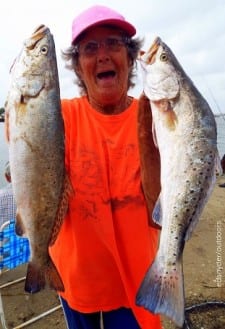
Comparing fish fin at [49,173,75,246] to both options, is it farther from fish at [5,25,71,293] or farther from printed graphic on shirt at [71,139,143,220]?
printed graphic on shirt at [71,139,143,220]

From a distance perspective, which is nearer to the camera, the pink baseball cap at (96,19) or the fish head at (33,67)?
the fish head at (33,67)

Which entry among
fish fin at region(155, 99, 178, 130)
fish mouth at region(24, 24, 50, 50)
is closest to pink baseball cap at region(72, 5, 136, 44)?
fish mouth at region(24, 24, 50, 50)

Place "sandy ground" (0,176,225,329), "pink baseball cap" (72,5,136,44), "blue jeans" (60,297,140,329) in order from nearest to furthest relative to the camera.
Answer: "pink baseball cap" (72,5,136,44) → "blue jeans" (60,297,140,329) → "sandy ground" (0,176,225,329)

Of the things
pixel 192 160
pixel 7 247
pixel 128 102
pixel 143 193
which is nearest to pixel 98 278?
pixel 143 193

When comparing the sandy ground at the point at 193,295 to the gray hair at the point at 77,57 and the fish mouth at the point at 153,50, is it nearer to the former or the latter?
the gray hair at the point at 77,57

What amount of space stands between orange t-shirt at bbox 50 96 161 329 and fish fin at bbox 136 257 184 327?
43 centimetres

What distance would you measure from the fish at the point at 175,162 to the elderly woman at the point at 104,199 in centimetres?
37

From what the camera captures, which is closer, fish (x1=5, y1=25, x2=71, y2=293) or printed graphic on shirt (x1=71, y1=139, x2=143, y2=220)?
fish (x1=5, y1=25, x2=71, y2=293)

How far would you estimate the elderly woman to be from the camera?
2658mm

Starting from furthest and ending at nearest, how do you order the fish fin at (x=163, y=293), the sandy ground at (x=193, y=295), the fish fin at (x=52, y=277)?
the sandy ground at (x=193, y=295) < the fish fin at (x=52, y=277) < the fish fin at (x=163, y=293)

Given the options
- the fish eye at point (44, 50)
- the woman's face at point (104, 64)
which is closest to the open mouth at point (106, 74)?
the woman's face at point (104, 64)

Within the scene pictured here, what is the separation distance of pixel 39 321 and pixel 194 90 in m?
4.02

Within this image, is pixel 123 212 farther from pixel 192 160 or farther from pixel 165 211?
pixel 192 160

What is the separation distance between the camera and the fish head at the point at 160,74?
2.31 meters
